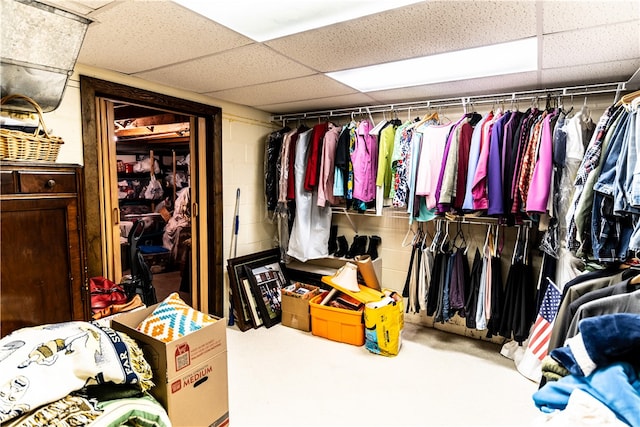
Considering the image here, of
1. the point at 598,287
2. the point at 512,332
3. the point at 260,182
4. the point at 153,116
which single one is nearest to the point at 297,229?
the point at 260,182

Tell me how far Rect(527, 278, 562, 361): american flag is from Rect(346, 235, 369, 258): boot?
1669 mm

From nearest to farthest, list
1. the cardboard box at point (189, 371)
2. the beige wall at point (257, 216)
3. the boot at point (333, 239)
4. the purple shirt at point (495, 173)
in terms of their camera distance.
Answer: the cardboard box at point (189, 371) → the purple shirt at point (495, 173) → the beige wall at point (257, 216) → the boot at point (333, 239)

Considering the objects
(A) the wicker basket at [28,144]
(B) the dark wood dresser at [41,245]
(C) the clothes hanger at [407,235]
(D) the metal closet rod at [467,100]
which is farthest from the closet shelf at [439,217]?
(A) the wicker basket at [28,144]

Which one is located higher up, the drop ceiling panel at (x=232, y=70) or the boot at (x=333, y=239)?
the drop ceiling panel at (x=232, y=70)

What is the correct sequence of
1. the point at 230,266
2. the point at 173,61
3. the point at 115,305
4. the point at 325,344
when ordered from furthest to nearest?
the point at 230,266
the point at 325,344
the point at 115,305
the point at 173,61

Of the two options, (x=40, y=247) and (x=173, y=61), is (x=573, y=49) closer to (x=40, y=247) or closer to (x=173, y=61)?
(x=173, y=61)

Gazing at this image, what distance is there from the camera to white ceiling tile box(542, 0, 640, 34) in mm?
1461

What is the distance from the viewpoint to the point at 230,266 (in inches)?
140

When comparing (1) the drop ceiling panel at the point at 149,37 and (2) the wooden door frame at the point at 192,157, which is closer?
(1) the drop ceiling panel at the point at 149,37

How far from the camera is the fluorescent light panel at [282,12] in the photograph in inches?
60.6

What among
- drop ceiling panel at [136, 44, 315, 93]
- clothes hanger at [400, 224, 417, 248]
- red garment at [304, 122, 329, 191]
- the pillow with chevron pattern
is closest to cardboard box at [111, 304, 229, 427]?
the pillow with chevron pattern

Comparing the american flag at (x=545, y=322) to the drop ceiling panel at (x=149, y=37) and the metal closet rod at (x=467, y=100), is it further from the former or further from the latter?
the drop ceiling panel at (x=149, y=37)

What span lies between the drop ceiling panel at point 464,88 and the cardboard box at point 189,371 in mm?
2306

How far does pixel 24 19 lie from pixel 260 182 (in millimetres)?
2545
